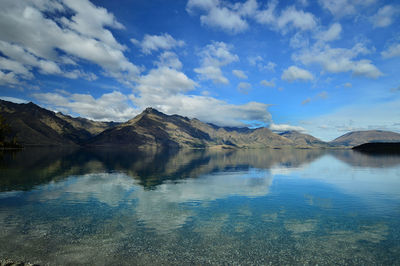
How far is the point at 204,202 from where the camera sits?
4122 centimetres

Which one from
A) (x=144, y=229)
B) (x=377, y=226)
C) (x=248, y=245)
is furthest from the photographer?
(x=377, y=226)

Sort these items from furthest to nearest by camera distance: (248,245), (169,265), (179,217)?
(179,217) → (248,245) → (169,265)

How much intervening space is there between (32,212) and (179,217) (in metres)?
21.4

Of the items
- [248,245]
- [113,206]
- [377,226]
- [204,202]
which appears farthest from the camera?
[204,202]

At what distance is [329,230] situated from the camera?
27.9 meters

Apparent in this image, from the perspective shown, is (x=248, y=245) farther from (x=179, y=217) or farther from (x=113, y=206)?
(x=113, y=206)

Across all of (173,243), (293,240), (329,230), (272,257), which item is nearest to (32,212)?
(173,243)

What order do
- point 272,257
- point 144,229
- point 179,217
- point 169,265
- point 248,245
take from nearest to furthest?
point 169,265, point 272,257, point 248,245, point 144,229, point 179,217

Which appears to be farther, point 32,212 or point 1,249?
point 32,212

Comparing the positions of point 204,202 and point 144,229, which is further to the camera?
point 204,202

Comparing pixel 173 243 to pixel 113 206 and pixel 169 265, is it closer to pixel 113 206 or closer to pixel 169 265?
pixel 169 265

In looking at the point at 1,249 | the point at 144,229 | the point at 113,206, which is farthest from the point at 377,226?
the point at 1,249

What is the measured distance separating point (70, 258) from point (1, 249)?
714 centimetres

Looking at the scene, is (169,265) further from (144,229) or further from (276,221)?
(276,221)
